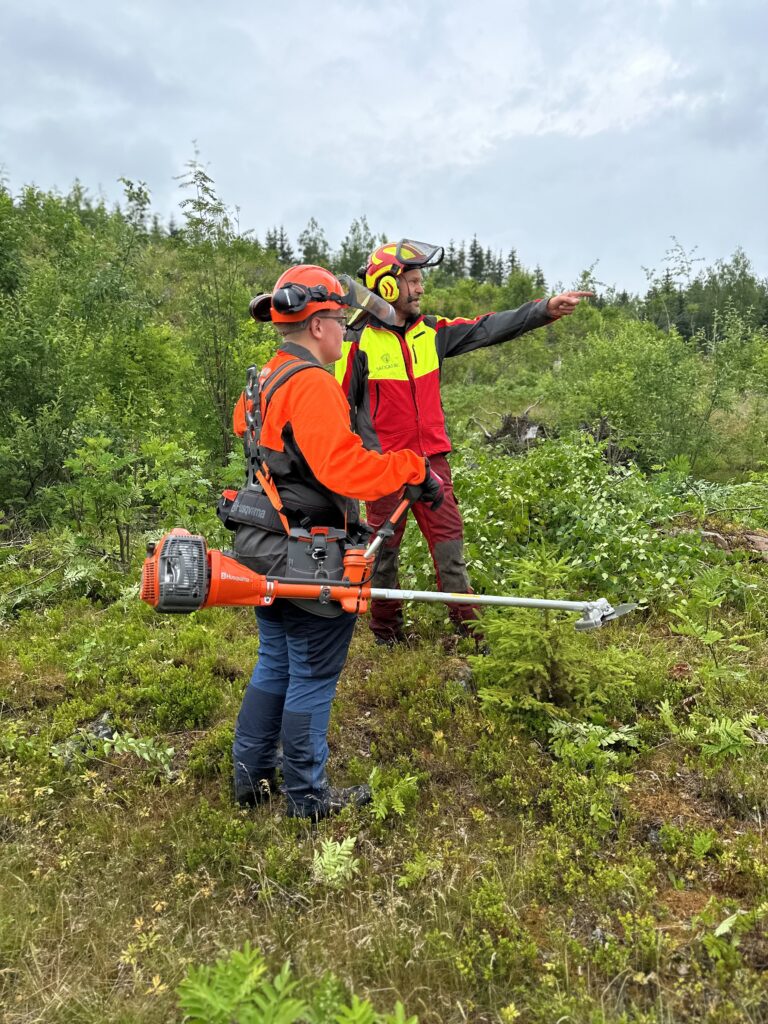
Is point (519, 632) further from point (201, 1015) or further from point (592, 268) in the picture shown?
point (592, 268)

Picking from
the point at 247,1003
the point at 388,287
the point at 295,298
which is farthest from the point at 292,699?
the point at 388,287

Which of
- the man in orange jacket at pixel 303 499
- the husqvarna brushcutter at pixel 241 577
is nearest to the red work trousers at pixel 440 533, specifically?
the man in orange jacket at pixel 303 499

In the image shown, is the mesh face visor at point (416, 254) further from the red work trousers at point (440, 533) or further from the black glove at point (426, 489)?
the black glove at point (426, 489)

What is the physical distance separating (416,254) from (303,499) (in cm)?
223

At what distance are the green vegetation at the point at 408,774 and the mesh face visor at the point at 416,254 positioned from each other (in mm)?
2198

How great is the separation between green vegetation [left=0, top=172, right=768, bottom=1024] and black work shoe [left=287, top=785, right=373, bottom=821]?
79mm

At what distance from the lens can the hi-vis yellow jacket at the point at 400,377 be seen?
4.53 meters

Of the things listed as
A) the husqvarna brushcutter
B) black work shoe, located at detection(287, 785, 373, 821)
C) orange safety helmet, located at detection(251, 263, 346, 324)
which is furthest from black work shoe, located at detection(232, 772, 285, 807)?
orange safety helmet, located at detection(251, 263, 346, 324)

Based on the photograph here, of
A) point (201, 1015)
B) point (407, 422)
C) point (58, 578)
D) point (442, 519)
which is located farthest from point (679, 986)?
point (58, 578)

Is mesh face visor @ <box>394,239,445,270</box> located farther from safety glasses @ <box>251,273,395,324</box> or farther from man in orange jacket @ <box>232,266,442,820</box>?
man in orange jacket @ <box>232,266,442,820</box>

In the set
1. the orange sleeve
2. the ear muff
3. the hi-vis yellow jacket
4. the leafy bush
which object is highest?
the ear muff

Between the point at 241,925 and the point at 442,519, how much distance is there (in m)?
2.92

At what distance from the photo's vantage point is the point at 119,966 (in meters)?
2.54

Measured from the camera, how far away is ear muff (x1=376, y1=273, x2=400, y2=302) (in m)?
4.38
